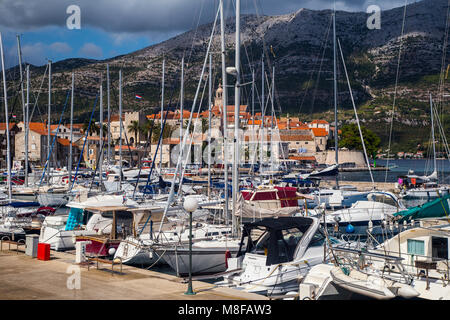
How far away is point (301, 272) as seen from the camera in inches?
627

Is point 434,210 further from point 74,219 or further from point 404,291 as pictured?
point 74,219

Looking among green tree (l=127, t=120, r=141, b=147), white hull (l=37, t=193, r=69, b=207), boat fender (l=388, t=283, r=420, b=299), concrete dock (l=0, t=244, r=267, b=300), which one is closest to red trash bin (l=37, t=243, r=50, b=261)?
concrete dock (l=0, t=244, r=267, b=300)

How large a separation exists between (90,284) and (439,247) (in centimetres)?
1038

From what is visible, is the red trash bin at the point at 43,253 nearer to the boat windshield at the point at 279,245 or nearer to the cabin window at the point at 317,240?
the boat windshield at the point at 279,245

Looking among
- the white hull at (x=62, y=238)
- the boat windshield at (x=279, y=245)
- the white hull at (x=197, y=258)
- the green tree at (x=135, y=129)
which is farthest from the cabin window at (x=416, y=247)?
the green tree at (x=135, y=129)

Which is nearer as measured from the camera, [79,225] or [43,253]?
[43,253]

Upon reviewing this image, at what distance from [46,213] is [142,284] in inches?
935

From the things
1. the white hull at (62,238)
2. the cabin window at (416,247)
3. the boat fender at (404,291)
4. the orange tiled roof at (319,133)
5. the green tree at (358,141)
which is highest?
the orange tiled roof at (319,133)

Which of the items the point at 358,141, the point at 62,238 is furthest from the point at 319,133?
the point at 62,238

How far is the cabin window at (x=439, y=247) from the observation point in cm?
1432

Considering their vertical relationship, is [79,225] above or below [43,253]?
below

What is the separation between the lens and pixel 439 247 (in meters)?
14.5

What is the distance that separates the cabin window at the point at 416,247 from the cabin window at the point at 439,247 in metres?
0.30
